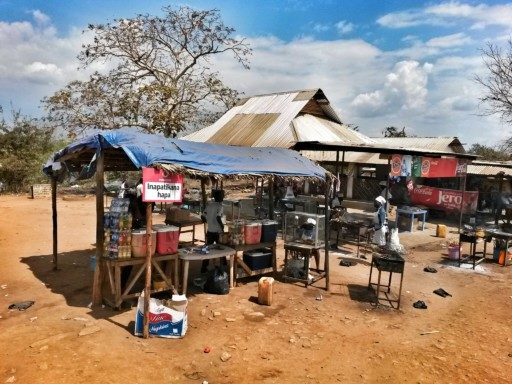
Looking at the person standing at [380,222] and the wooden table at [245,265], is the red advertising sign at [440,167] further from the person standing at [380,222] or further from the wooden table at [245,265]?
the wooden table at [245,265]

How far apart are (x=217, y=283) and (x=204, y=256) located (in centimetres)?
72

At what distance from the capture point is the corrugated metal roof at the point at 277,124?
56.9 feet

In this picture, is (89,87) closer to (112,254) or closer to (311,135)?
(311,135)

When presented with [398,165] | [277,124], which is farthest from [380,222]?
[277,124]

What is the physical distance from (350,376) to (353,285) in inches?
168

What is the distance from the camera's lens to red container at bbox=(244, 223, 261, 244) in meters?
9.61

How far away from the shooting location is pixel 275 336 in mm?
6906

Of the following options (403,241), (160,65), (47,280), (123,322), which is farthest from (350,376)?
(160,65)

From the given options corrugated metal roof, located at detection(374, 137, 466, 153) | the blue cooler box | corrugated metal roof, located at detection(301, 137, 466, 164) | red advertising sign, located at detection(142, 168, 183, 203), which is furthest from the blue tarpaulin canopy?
corrugated metal roof, located at detection(374, 137, 466, 153)

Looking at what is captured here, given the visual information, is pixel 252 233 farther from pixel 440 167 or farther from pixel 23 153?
pixel 23 153

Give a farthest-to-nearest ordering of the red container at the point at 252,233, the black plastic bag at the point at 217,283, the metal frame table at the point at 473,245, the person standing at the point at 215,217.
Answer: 1. the metal frame table at the point at 473,245
2. the red container at the point at 252,233
3. the person standing at the point at 215,217
4. the black plastic bag at the point at 217,283

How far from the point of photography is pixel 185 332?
677 cm

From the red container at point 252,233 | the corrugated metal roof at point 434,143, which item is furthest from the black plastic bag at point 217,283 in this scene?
the corrugated metal roof at point 434,143

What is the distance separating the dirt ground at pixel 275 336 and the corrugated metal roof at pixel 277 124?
8.02 metres
